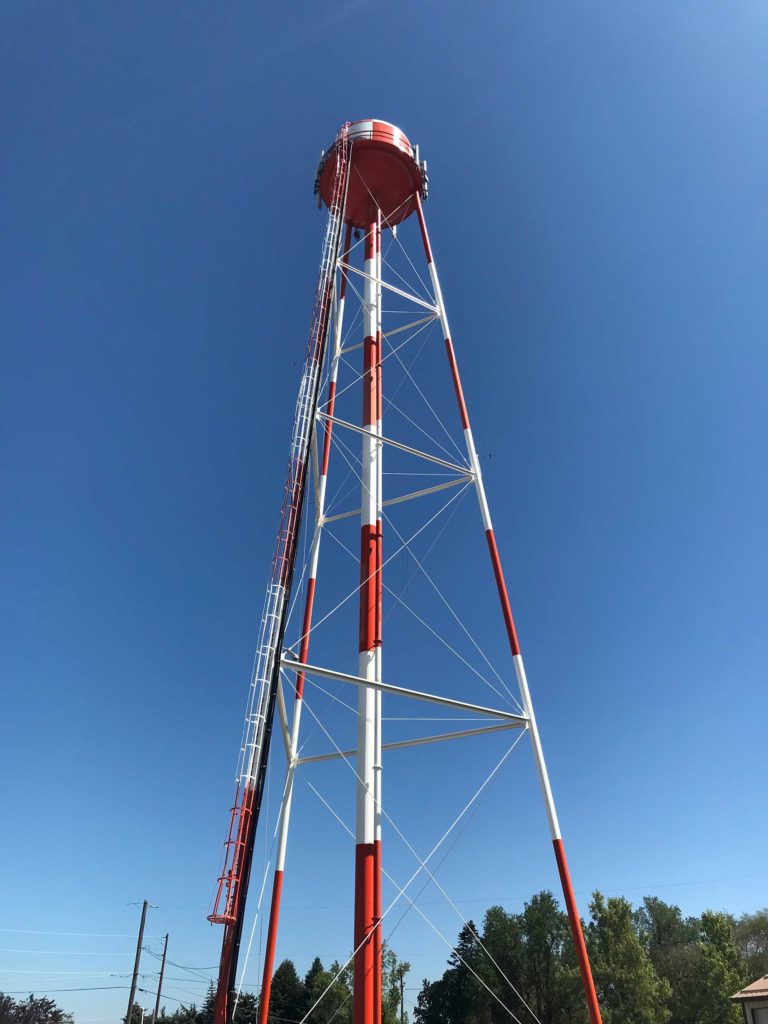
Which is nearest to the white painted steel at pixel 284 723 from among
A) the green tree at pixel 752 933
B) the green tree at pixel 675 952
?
the green tree at pixel 675 952

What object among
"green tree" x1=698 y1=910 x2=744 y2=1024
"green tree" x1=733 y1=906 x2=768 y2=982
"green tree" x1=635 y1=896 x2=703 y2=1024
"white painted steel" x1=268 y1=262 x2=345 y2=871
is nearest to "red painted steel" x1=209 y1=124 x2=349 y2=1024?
"white painted steel" x1=268 y1=262 x2=345 y2=871

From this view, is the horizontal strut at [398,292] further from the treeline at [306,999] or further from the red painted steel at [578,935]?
the treeline at [306,999]

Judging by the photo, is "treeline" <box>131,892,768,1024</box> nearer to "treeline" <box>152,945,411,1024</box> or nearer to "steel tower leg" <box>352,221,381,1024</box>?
"treeline" <box>152,945,411,1024</box>

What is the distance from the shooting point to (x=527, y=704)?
1159cm

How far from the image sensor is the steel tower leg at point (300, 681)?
10742 millimetres

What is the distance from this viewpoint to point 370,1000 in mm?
10453

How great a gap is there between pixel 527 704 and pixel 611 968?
34.0 metres

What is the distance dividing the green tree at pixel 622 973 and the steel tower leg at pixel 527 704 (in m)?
29.8

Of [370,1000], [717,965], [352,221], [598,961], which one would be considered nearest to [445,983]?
[598,961]

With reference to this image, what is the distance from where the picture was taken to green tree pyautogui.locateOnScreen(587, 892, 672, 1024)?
118 ft

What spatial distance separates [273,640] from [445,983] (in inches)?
2158

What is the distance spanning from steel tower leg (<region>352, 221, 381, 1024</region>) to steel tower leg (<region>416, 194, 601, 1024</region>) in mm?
1691

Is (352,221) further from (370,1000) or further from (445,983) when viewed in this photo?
(445,983)

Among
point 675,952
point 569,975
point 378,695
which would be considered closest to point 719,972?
point 569,975
